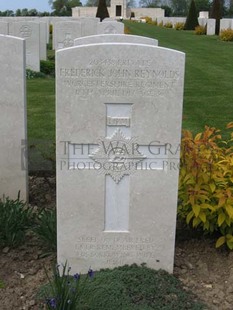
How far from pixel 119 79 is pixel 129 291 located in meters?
1.25

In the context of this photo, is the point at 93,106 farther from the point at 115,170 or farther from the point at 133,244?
the point at 133,244

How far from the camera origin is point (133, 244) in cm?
329

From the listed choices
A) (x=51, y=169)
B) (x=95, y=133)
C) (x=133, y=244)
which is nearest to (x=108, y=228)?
(x=133, y=244)

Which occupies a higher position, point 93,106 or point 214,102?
point 93,106

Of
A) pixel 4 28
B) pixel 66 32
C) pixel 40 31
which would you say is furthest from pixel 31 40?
pixel 66 32

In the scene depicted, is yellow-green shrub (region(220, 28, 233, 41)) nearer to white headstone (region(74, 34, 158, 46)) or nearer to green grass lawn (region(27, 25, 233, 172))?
green grass lawn (region(27, 25, 233, 172))

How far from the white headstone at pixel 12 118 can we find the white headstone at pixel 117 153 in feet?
4.23

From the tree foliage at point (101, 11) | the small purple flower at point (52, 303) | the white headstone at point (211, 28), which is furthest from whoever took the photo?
the tree foliage at point (101, 11)

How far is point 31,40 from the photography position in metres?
12.8

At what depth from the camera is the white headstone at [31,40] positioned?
1249 cm

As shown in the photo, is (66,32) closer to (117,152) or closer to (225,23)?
(117,152)

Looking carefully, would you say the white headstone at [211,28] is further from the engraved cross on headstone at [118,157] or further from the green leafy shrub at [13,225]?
the engraved cross on headstone at [118,157]

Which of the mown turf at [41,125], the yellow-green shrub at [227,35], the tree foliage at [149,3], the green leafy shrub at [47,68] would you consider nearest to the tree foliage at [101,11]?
the yellow-green shrub at [227,35]

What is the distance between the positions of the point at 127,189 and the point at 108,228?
0.95 feet
